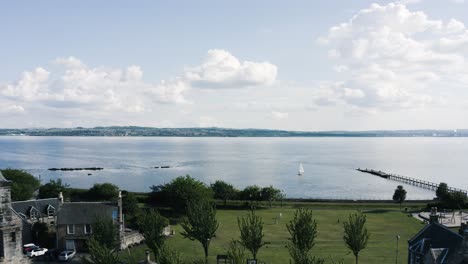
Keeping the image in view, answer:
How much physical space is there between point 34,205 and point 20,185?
82.6 feet

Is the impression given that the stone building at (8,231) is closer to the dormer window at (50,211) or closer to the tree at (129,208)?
the dormer window at (50,211)

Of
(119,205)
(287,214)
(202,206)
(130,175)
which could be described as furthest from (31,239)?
(130,175)

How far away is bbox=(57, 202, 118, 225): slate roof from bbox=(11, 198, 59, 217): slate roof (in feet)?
32.4

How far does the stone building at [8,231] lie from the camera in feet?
65.1

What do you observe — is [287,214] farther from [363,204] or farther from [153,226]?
[153,226]

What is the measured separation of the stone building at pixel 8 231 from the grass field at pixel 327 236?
92.6ft

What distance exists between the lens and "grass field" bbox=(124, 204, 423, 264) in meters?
49.4

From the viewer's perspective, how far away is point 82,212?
55969 mm

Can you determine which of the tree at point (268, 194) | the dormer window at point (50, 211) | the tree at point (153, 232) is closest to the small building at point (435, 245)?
the tree at point (153, 232)

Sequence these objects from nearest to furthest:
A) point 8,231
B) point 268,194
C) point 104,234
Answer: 1. point 8,231
2. point 104,234
3. point 268,194

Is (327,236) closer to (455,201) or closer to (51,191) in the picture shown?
(455,201)

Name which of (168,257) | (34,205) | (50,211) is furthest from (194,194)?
(168,257)

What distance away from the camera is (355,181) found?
534ft

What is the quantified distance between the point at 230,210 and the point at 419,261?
52152 mm
